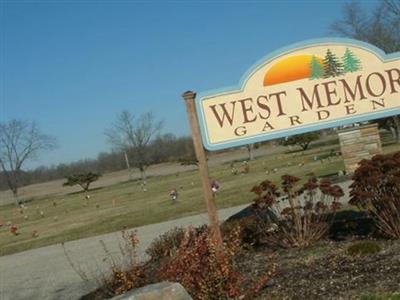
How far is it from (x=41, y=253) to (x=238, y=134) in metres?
9.09

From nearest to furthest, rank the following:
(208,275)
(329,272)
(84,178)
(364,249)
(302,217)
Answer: (208,275), (329,272), (364,249), (302,217), (84,178)

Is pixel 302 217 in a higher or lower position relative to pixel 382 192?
lower

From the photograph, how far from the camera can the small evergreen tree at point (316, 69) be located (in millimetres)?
7527

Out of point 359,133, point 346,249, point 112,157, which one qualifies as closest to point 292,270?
point 346,249

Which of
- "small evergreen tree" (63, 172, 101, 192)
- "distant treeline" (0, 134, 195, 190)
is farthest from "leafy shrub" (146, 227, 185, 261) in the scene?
"distant treeline" (0, 134, 195, 190)

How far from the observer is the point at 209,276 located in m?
5.48

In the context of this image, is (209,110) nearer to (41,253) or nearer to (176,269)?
(176,269)

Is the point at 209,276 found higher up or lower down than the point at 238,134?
lower down

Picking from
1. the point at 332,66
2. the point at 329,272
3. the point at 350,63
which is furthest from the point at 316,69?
the point at 329,272

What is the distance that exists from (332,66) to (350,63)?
8.6 inches

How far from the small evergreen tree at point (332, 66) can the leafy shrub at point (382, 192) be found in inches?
45.8

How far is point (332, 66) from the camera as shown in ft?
24.7

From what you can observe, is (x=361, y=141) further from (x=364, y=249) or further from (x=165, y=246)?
(x=364, y=249)

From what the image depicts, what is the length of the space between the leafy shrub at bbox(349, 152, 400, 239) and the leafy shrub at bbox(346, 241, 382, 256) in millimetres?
528
